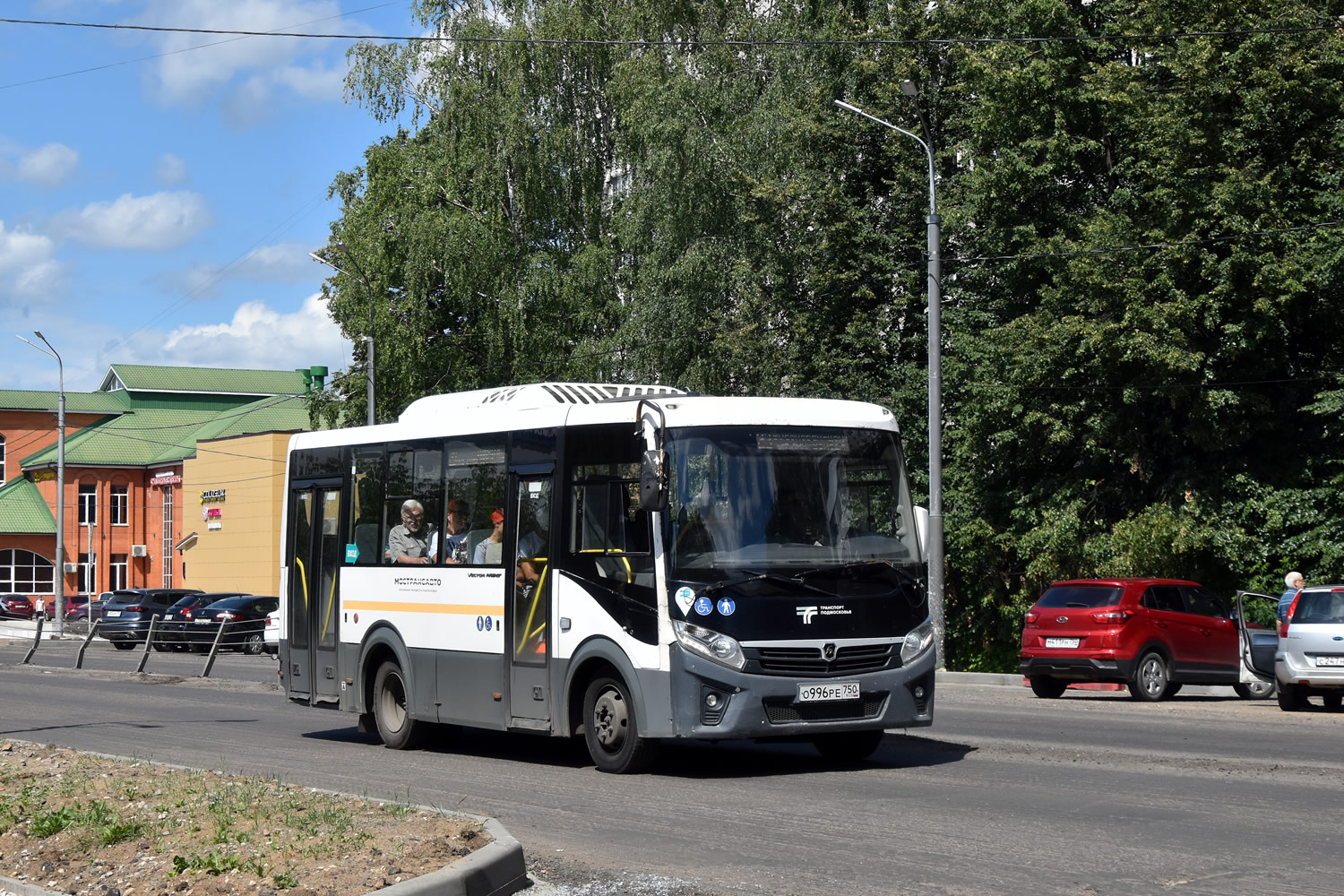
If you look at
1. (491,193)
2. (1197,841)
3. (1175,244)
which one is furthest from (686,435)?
(491,193)

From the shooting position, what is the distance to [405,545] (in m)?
15.3

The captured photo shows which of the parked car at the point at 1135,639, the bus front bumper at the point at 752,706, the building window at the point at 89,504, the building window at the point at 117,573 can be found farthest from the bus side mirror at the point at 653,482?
the building window at the point at 117,573

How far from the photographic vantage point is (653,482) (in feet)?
39.0

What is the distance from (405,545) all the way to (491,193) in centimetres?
3001

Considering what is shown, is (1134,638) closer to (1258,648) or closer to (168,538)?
(1258,648)

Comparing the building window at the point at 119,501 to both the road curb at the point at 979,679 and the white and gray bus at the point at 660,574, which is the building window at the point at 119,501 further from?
the white and gray bus at the point at 660,574

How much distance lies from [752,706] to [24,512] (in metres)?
82.7

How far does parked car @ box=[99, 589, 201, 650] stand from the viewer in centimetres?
4647

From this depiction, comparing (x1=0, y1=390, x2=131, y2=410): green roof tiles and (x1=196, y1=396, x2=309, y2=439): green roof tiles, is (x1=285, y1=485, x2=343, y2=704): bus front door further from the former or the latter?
(x1=0, y1=390, x2=131, y2=410): green roof tiles

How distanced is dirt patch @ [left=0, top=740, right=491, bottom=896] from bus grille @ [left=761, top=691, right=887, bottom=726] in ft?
11.2

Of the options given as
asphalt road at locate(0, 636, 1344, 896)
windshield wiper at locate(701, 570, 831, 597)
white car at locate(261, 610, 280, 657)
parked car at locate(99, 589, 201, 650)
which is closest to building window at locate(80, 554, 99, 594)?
parked car at locate(99, 589, 201, 650)

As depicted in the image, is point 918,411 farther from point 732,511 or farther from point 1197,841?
point 1197,841

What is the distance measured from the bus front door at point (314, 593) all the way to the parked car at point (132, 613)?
30.0 meters

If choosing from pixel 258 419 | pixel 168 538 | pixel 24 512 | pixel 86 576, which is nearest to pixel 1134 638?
pixel 258 419
